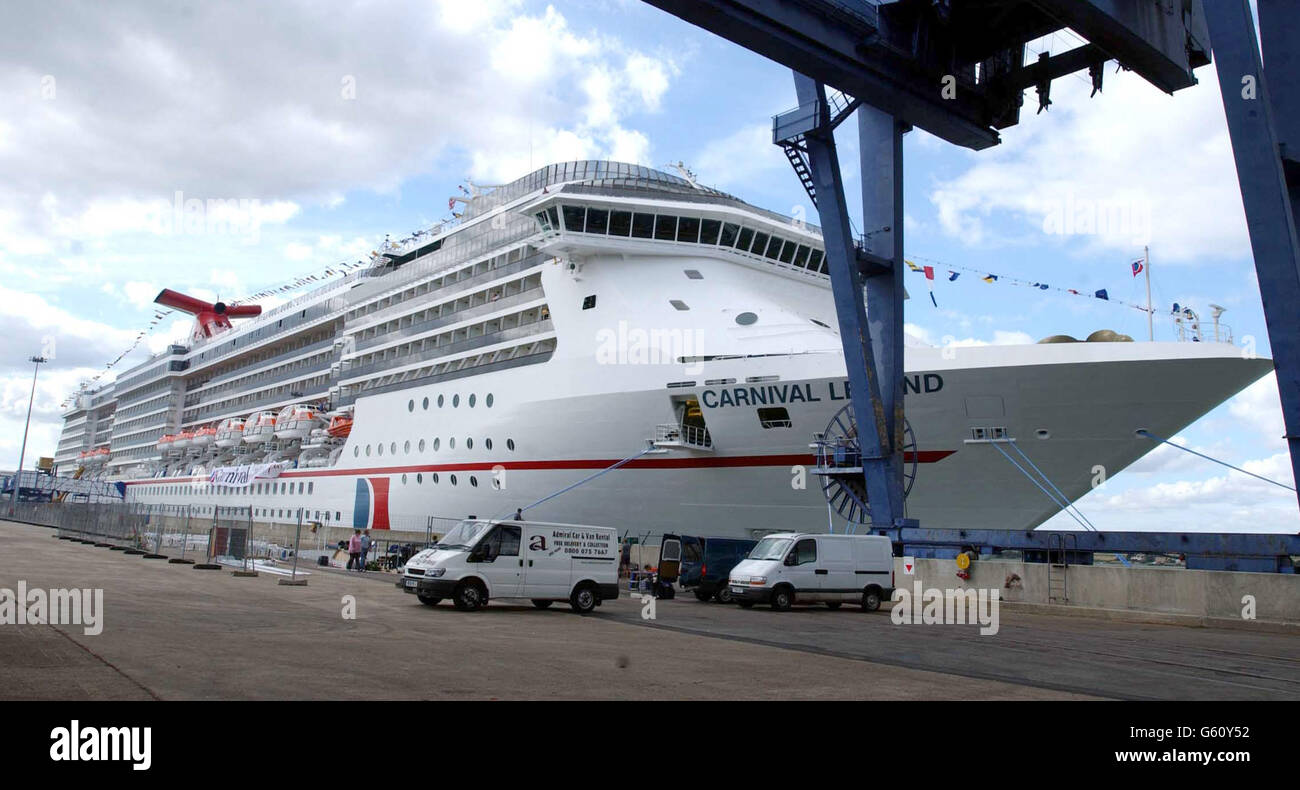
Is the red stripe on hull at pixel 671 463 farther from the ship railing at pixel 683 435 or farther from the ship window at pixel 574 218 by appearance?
the ship window at pixel 574 218

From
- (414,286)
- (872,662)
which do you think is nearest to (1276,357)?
(872,662)

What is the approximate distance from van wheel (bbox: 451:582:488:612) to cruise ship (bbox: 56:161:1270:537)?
7683 millimetres

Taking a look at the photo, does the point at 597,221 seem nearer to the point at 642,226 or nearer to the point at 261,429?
the point at 642,226

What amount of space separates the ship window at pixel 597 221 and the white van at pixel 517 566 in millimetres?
11948

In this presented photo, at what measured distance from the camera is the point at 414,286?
3447 centimetres

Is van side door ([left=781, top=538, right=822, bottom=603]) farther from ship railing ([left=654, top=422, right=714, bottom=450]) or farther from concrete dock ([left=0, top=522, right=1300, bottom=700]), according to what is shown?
ship railing ([left=654, top=422, right=714, bottom=450])

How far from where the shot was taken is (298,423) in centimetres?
3969

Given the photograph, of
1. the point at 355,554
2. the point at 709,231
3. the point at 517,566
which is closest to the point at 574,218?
the point at 709,231

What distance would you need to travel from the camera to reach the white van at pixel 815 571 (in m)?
16.6

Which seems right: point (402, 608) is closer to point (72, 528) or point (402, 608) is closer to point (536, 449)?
point (536, 449)

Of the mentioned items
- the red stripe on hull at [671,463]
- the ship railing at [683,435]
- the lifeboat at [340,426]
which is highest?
the lifeboat at [340,426]

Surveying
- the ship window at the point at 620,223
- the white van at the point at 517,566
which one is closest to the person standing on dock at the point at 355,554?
the ship window at the point at 620,223
